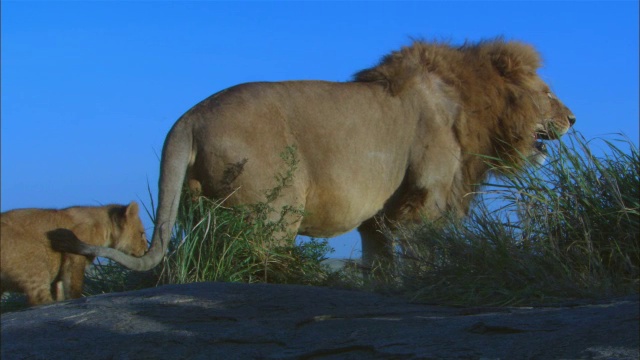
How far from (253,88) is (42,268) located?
7.17 ft

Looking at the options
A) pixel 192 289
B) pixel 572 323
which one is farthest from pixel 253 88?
pixel 572 323

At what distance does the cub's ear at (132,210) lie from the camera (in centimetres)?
775

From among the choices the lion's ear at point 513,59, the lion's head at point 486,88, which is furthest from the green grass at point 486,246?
the lion's ear at point 513,59

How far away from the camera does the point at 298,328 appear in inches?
169

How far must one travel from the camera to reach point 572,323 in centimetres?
362

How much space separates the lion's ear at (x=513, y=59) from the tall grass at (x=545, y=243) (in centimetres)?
287

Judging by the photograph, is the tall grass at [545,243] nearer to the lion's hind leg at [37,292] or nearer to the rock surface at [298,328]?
the rock surface at [298,328]

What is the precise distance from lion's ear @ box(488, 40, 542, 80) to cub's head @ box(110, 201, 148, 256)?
3.81 meters

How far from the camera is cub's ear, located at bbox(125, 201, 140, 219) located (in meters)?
7.75

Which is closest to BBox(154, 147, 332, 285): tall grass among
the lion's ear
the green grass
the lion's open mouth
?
the green grass

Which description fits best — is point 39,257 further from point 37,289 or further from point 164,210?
point 164,210

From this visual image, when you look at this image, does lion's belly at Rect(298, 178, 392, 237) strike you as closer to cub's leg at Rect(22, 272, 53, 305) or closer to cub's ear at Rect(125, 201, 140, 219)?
cub's ear at Rect(125, 201, 140, 219)

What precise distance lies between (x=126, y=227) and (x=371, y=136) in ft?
7.48

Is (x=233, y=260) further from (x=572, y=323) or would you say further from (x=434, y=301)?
(x=572, y=323)
